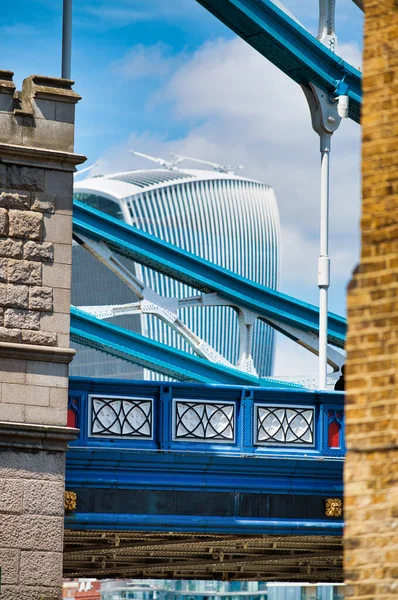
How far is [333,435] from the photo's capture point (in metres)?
16.2

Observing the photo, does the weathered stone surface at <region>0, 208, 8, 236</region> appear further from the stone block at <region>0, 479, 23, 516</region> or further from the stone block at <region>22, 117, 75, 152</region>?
the stone block at <region>0, 479, 23, 516</region>

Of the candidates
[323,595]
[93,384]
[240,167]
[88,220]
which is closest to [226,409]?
[93,384]

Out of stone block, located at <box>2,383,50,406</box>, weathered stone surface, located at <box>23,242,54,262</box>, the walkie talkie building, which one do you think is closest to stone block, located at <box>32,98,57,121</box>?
weathered stone surface, located at <box>23,242,54,262</box>

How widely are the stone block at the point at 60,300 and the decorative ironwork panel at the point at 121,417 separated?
5.89 feet

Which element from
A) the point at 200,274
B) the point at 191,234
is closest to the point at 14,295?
the point at 200,274

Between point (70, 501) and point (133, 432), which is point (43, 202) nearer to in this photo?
point (133, 432)

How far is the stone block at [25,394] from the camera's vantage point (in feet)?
43.2

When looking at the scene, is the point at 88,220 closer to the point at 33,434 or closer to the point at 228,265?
the point at 33,434

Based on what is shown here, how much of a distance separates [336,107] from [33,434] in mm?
8413

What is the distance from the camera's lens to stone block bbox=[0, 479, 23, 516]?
1296 centimetres

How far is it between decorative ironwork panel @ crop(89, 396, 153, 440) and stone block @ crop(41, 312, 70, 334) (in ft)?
5.80

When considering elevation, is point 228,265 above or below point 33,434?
above

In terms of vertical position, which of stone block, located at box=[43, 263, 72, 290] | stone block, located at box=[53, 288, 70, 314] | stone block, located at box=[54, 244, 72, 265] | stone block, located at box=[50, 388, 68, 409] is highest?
stone block, located at box=[54, 244, 72, 265]

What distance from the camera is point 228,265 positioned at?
151m
